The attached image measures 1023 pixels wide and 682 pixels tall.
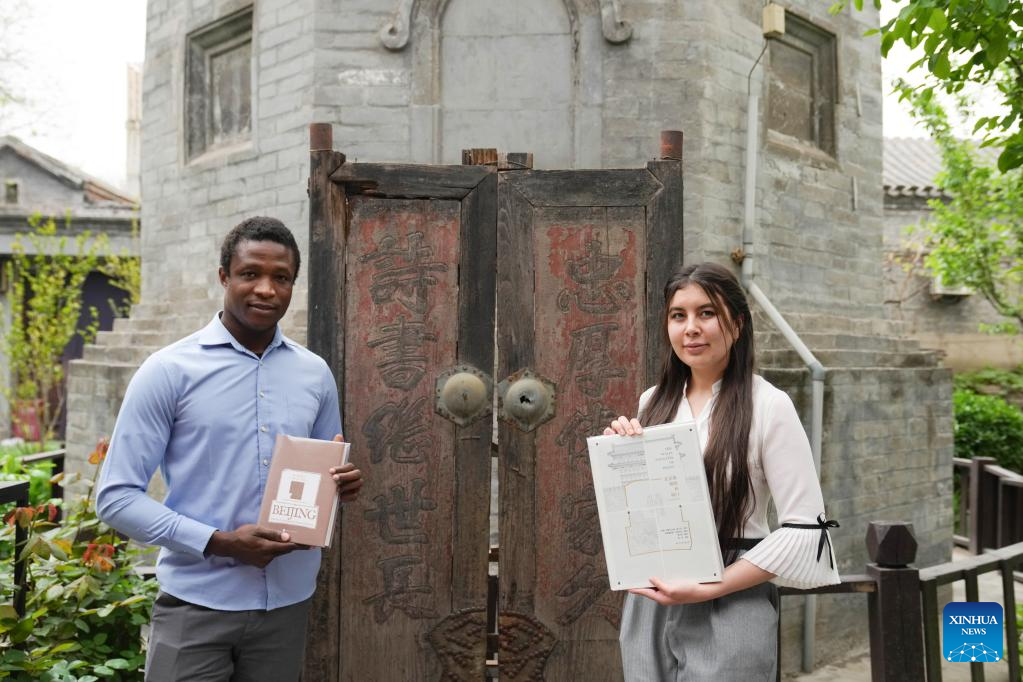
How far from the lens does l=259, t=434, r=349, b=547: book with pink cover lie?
87.9 inches

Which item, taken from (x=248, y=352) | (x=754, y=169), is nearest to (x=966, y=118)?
(x=754, y=169)

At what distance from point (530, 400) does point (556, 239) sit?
60 centimetres

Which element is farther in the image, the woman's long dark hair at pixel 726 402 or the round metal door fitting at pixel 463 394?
the round metal door fitting at pixel 463 394

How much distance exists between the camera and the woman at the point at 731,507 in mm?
1990

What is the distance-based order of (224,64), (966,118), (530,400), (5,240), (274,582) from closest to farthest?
1. (274,582)
2. (530,400)
3. (224,64)
4. (966,118)
5. (5,240)

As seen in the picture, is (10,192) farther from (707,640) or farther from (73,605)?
(707,640)

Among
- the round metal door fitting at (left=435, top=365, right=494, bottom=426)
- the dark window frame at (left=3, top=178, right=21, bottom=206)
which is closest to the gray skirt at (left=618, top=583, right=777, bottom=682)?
the round metal door fitting at (left=435, top=365, right=494, bottom=426)

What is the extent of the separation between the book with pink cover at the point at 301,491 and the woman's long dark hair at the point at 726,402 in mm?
872

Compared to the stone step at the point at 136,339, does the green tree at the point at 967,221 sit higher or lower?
higher

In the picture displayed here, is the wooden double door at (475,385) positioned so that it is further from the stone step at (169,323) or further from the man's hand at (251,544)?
the stone step at (169,323)

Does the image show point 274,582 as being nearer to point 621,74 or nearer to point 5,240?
point 621,74

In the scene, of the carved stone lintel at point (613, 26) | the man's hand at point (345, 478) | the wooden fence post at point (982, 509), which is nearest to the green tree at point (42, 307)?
the carved stone lintel at point (613, 26)

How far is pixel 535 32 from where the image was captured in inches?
225

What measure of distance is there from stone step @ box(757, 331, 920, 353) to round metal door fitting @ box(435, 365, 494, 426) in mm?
3293
